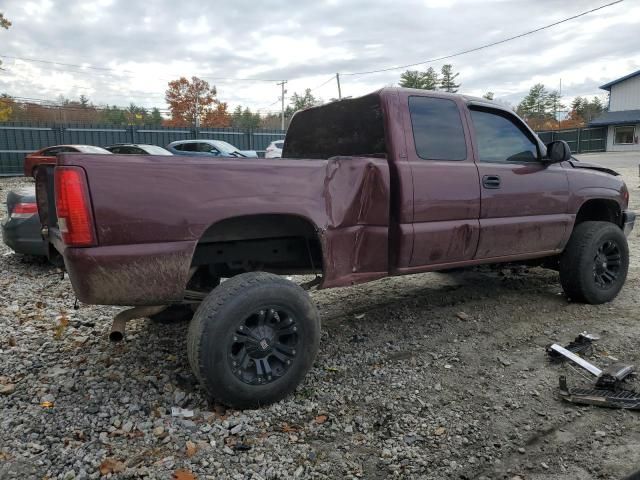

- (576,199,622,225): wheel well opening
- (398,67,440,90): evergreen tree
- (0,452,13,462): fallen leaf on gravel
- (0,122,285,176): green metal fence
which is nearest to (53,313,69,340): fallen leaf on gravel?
(0,452,13,462): fallen leaf on gravel

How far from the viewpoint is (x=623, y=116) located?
40.8 meters

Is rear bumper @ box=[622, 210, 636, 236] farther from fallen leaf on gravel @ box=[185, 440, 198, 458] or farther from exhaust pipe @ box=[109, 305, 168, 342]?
fallen leaf on gravel @ box=[185, 440, 198, 458]

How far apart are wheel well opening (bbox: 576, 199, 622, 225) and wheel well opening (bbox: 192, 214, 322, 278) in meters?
3.07

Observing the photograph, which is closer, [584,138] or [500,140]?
[500,140]

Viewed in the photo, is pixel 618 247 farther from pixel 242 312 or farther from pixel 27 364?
pixel 27 364

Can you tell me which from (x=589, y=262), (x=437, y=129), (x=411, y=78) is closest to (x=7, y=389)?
(x=437, y=129)

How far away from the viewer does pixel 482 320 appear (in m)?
4.60

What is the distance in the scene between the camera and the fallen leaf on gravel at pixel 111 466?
2473 millimetres

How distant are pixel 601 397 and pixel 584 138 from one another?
41.9 m

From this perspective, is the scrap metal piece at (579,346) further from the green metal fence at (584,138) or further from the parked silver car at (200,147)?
the green metal fence at (584,138)

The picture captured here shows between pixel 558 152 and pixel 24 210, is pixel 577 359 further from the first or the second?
pixel 24 210

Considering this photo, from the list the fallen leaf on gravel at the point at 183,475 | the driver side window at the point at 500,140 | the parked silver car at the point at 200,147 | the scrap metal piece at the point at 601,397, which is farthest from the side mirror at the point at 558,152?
the parked silver car at the point at 200,147

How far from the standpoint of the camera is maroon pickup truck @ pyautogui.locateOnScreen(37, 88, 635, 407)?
108 inches

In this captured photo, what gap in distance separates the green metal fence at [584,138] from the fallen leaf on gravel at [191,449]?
3867 cm
